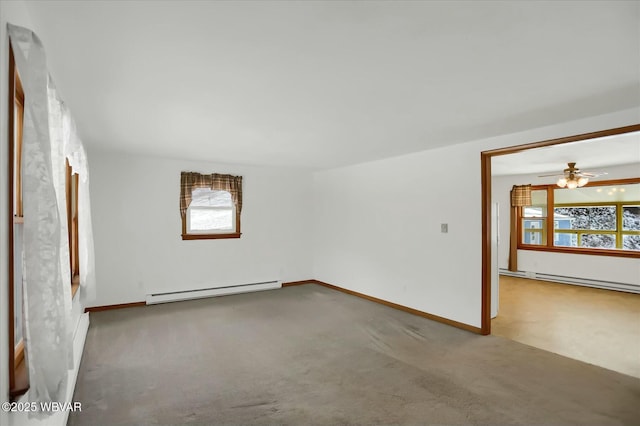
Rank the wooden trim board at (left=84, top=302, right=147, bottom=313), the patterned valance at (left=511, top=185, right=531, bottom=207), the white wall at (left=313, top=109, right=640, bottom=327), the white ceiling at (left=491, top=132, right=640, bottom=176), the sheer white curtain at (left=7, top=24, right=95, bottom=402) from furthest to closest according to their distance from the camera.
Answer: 1. the patterned valance at (left=511, top=185, right=531, bottom=207)
2. the wooden trim board at (left=84, top=302, right=147, bottom=313)
3. the white ceiling at (left=491, top=132, right=640, bottom=176)
4. the white wall at (left=313, top=109, right=640, bottom=327)
5. the sheer white curtain at (left=7, top=24, right=95, bottom=402)

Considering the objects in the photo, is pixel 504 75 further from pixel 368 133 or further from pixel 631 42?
pixel 368 133

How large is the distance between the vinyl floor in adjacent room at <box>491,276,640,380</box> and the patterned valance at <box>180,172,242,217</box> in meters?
4.53

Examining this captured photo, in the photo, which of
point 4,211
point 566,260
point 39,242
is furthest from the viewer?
point 566,260

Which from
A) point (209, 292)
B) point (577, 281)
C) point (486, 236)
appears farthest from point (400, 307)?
point (577, 281)

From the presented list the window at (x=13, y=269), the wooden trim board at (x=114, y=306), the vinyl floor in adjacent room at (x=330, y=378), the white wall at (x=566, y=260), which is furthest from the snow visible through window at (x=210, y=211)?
the white wall at (x=566, y=260)

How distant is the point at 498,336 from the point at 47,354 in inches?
164

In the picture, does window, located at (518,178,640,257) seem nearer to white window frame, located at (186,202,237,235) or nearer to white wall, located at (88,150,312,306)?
white wall, located at (88,150,312,306)

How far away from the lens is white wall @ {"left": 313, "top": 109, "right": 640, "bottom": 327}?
4.13 meters

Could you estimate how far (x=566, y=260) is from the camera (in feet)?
23.7

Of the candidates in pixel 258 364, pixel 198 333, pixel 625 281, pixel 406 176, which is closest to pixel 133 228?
pixel 198 333

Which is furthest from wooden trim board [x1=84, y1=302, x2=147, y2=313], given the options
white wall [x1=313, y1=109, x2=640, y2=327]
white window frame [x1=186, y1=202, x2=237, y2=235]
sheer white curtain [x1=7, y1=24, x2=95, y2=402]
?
sheer white curtain [x1=7, y1=24, x2=95, y2=402]

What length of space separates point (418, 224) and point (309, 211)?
280 cm

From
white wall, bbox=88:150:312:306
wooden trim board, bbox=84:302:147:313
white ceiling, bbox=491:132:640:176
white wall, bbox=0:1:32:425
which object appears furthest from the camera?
white wall, bbox=88:150:312:306

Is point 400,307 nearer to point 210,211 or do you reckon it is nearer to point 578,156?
point 210,211
